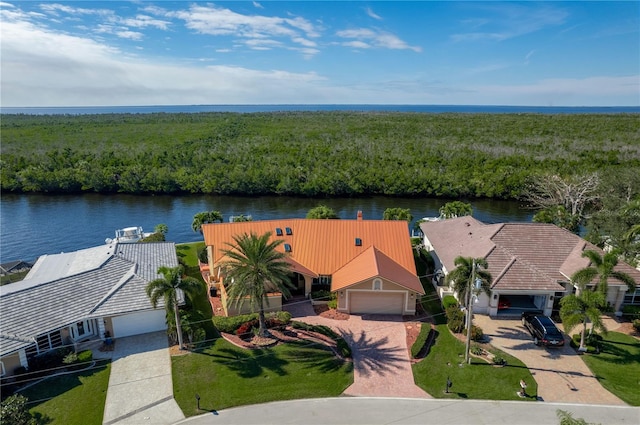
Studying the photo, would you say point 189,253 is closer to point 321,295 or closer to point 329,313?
point 321,295

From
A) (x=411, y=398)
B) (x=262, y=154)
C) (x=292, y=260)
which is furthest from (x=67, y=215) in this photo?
(x=411, y=398)

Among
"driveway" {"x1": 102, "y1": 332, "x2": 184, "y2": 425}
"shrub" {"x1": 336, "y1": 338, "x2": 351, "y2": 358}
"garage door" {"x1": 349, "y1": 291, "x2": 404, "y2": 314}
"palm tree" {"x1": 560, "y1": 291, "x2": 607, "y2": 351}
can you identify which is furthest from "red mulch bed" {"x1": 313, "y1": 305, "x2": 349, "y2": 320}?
"palm tree" {"x1": 560, "y1": 291, "x2": 607, "y2": 351}

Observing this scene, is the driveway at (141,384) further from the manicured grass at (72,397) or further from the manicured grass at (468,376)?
the manicured grass at (468,376)

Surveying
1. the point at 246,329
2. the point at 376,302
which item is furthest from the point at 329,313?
the point at 246,329

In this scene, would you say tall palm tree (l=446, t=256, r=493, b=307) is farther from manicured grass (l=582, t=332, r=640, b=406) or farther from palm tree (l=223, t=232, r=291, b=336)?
palm tree (l=223, t=232, r=291, b=336)

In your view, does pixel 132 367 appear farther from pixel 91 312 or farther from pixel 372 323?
pixel 372 323
